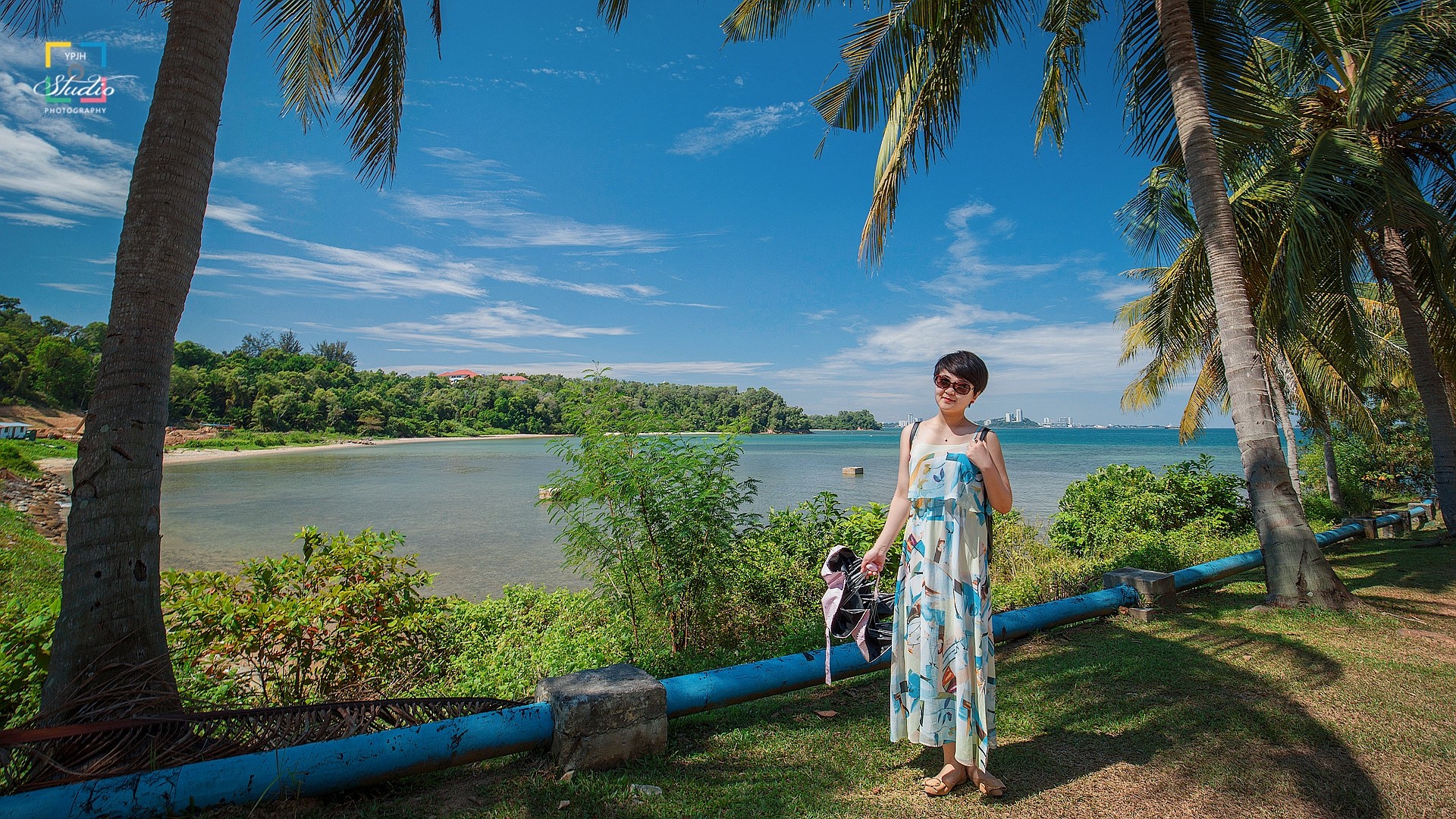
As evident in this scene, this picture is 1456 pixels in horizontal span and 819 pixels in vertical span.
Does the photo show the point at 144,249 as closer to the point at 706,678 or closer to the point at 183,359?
the point at 706,678

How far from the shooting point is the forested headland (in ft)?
120

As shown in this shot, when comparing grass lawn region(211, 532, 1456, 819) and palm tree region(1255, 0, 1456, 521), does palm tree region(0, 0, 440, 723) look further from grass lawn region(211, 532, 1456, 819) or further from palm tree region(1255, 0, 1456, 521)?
palm tree region(1255, 0, 1456, 521)

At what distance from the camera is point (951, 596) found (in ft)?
8.46

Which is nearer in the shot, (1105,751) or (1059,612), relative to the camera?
(1105,751)

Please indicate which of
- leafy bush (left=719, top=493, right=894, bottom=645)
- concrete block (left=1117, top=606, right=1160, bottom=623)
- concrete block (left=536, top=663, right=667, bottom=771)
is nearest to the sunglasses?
concrete block (left=536, top=663, right=667, bottom=771)

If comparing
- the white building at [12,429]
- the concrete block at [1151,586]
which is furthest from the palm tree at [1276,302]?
the white building at [12,429]

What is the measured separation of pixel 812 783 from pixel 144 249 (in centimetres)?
380

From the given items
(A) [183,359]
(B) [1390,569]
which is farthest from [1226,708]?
(A) [183,359]

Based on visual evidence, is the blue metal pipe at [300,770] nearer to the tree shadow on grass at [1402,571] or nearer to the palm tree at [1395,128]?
the tree shadow on grass at [1402,571]

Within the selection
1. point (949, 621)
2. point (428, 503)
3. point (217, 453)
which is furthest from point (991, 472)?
point (217, 453)

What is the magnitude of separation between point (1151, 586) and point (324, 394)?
243 ft

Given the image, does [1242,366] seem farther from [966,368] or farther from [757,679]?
[757,679]

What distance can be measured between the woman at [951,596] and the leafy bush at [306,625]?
3.51m

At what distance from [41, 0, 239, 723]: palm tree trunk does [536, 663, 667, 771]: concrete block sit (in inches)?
63.0
